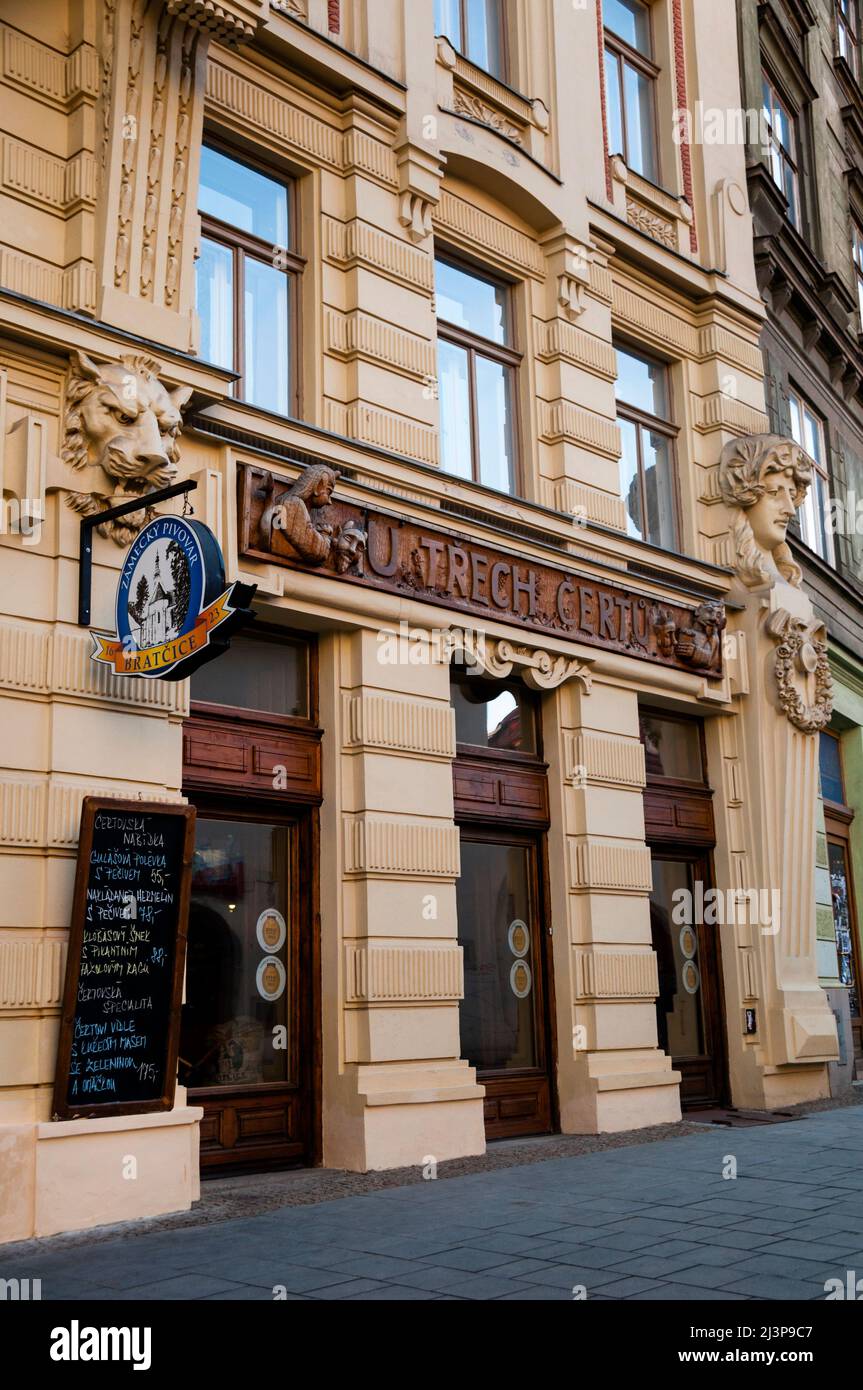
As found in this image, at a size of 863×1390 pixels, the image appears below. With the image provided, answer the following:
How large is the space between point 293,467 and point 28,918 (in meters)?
3.87

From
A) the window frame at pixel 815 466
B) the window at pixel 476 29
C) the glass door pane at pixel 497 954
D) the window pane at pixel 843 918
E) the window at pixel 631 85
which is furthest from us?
the window frame at pixel 815 466

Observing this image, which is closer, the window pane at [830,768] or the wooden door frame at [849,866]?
the wooden door frame at [849,866]

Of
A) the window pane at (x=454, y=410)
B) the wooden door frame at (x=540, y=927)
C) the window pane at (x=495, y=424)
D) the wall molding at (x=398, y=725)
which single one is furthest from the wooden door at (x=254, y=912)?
the window pane at (x=495, y=424)

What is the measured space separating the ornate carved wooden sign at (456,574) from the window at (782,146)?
311 inches

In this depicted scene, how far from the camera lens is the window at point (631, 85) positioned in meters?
15.3

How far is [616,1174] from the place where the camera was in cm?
963

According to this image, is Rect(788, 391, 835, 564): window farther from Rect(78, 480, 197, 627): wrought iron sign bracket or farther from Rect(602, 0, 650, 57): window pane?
Rect(78, 480, 197, 627): wrought iron sign bracket

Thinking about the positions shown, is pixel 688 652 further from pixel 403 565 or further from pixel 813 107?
pixel 813 107

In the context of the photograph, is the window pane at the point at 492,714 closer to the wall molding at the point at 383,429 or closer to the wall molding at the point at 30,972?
the wall molding at the point at 383,429

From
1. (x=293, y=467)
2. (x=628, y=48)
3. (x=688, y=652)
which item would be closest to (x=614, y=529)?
(x=688, y=652)

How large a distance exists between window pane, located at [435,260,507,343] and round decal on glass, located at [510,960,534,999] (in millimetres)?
5627

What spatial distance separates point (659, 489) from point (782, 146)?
752cm

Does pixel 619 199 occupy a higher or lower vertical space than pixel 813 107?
lower

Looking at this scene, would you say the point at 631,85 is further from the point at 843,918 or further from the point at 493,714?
the point at 843,918
